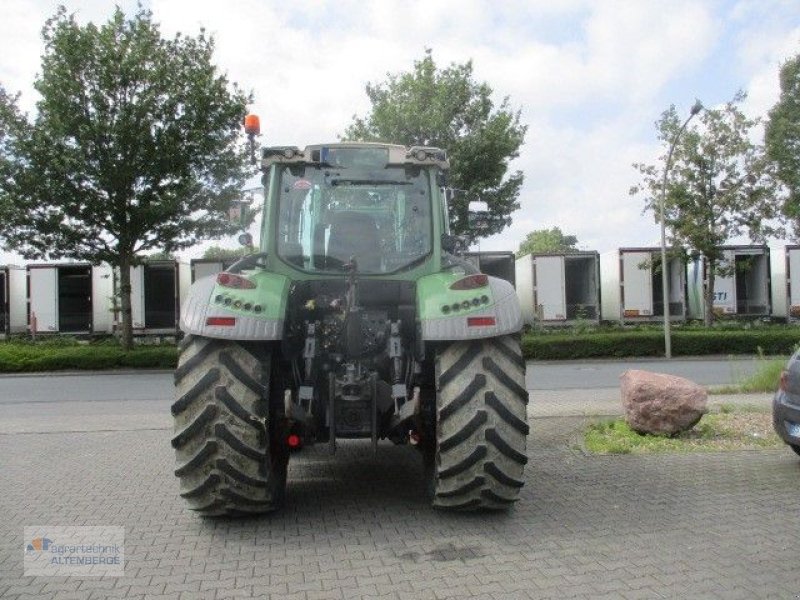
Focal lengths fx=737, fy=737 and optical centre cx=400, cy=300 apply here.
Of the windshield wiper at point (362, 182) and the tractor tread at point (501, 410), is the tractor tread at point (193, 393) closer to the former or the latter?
the tractor tread at point (501, 410)

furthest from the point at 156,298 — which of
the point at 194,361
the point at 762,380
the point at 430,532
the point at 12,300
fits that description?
the point at 430,532

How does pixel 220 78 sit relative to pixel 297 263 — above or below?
above

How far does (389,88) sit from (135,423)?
22.6 meters

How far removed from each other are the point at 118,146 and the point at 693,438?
18.2 meters

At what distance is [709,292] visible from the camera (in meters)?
25.7

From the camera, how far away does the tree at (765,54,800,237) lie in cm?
2600

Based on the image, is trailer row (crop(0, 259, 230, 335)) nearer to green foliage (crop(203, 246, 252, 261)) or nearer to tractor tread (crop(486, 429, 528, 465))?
green foliage (crop(203, 246, 252, 261))

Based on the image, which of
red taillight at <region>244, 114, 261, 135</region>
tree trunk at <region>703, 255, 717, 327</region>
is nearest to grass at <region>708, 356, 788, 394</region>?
red taillight at <region>244, 114, 261, 135</region>

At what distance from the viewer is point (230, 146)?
2277 centimetres

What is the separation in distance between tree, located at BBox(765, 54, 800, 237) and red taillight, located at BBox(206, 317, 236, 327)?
1211 cm

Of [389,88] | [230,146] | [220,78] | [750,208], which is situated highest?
[389,88]

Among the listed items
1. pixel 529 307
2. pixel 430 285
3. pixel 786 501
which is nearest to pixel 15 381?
pixel 529 307

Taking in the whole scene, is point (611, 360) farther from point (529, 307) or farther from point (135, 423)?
point (135, 423)

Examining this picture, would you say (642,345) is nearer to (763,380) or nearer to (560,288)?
(560,288)
